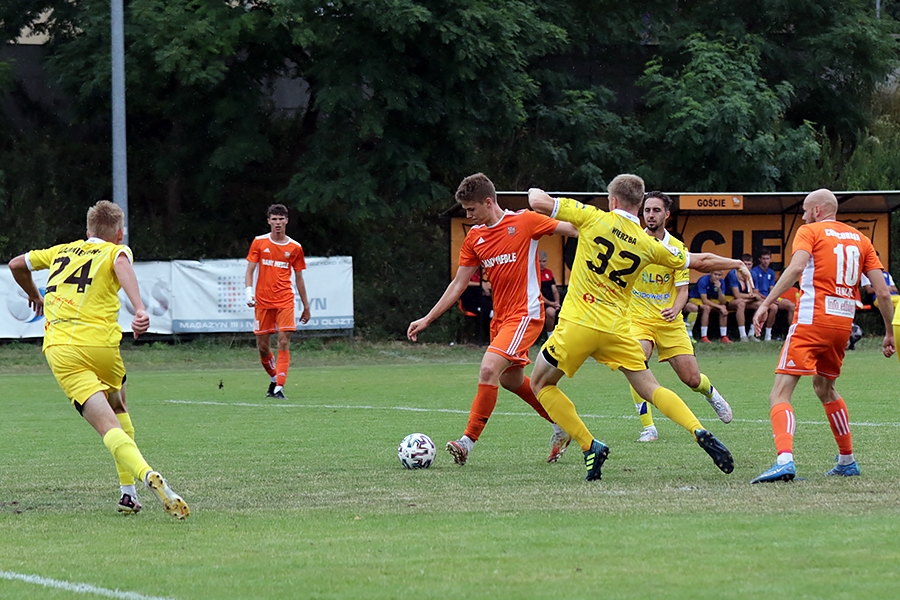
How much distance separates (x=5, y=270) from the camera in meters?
24.4

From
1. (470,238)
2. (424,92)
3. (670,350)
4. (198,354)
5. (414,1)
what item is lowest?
(198,354)

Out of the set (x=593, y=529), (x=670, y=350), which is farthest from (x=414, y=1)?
(x=593, y=529)

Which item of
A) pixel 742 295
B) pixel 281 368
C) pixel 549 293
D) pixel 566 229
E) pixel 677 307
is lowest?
pixel 281 368

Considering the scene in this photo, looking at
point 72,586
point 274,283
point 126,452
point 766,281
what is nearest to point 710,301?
point 766,281

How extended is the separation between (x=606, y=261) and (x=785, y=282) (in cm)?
117

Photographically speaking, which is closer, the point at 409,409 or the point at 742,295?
the point at 409,409

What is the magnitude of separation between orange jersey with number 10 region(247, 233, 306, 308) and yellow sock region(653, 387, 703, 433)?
9.17 metres

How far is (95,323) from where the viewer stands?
778cm

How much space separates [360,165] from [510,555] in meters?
22.3

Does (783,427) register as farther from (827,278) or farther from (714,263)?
→ (714,263)

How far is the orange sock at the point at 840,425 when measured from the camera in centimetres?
868

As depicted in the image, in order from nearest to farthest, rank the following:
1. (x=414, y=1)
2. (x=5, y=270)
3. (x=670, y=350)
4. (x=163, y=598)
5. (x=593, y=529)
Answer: (x=163, y=598), (x=593, y=529), (x=670, y=350), (x=5, y=270), (x=414, y=1)

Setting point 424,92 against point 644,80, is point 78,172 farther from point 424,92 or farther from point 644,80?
point 644,80

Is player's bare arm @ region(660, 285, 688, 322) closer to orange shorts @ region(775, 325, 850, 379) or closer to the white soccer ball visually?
orange shorts @ region(775, 325, 850, 379)
